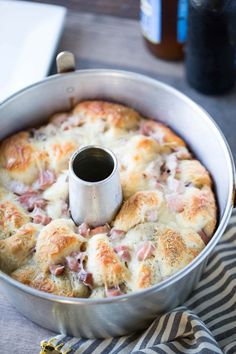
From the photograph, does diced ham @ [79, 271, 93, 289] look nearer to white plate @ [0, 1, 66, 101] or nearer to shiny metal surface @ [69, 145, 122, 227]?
shiny metal surface @ [69, 145, 122, 227]

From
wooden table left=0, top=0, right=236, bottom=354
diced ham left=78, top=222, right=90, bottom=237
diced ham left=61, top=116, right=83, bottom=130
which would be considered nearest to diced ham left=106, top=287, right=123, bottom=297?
diced ham left=78, top=222, right=90, bottom=237

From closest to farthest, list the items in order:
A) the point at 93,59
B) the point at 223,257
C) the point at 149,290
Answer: the point at 149,290 < the point at 223,257 < the point at 93,59

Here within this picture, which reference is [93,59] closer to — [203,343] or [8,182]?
[8,182]

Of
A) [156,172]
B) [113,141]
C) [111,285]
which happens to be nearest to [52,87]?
[113,141]

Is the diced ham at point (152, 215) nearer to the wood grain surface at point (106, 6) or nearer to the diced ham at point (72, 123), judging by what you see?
the diced ham at point (72, 123)

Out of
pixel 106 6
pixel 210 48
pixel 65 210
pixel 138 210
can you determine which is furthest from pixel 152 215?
→ pixel 106 6
